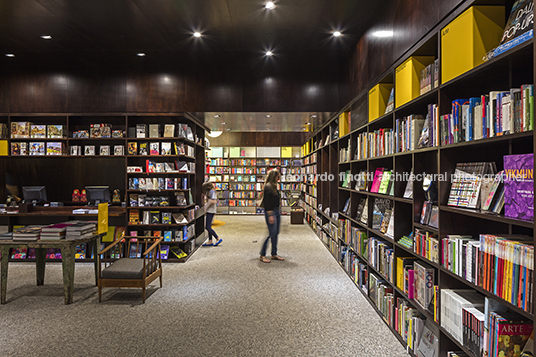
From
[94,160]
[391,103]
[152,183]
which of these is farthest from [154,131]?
[391,103]

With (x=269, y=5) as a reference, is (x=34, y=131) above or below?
below

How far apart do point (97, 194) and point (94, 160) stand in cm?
67

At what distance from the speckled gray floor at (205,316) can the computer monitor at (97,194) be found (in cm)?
118

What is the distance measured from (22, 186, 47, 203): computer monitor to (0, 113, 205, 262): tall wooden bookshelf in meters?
0.20

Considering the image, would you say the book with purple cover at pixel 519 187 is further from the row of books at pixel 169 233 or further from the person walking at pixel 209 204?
the person walking at pixel 209 204

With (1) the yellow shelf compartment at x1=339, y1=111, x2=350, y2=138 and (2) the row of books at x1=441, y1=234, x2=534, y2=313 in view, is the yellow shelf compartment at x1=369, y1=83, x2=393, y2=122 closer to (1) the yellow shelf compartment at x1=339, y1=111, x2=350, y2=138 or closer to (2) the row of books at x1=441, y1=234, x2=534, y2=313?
(1) the yellow shelf compartment at x1=339, y1=111, x2=350, y2=138

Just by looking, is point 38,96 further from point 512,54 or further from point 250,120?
point 512,54

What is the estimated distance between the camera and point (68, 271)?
369 cm

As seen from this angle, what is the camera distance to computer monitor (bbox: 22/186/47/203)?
555 cm

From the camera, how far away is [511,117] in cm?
156

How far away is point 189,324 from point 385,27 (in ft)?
12.4

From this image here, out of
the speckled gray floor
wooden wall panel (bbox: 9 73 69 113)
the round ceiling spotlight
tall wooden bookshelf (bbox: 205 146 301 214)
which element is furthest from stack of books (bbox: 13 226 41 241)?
tall wooden bookshelf (bbox: 205 146 301 214)

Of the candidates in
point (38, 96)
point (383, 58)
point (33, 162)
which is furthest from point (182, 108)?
point (383, 58)

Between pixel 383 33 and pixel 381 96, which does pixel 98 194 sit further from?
pixel 383 33
